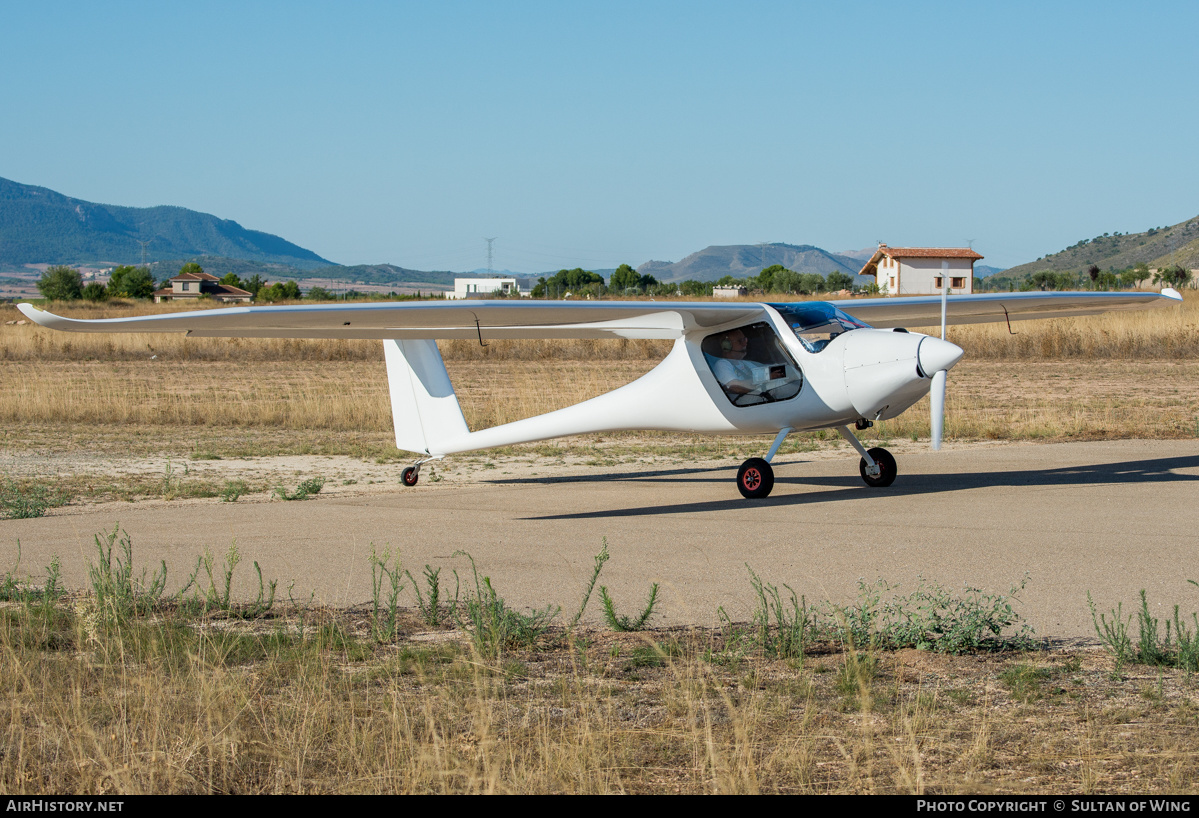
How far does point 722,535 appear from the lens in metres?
9.70

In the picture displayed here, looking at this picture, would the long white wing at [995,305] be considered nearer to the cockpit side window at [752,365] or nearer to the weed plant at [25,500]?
the cockpit side window at [752,365]

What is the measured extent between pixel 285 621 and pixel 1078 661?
Answer: 179 inches

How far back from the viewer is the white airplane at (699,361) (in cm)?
1143

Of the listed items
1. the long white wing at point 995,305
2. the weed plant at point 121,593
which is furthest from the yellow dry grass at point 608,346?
the weed plant at point 121,593

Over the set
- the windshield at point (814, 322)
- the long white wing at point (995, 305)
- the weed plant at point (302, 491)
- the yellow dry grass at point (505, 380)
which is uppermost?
the long white wing at point (995, 305)

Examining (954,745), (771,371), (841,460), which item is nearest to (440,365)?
(771,371)

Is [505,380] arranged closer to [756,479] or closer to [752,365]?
[752,365]

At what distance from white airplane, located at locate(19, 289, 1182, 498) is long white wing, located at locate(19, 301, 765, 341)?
2cm

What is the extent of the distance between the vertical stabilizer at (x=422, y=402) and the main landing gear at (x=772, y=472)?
14.0ft

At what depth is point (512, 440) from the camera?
13883mm

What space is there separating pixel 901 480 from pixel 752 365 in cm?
279

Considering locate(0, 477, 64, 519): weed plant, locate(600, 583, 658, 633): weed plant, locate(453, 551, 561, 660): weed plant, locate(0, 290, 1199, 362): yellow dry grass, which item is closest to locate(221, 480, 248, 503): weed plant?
locate(0, 477, 64, 519): weed plant

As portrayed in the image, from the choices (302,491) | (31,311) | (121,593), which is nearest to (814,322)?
Result: (302,491)
